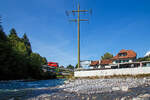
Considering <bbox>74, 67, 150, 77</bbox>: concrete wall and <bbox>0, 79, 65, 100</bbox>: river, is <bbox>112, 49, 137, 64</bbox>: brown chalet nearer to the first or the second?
<bbox>74, 67, 150, 77</bbox>: concrete wall

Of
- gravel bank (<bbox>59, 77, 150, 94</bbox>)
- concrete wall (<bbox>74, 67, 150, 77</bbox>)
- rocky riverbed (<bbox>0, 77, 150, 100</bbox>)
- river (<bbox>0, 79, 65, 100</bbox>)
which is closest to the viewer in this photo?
rocky riverbed (<bbox>0, 77, 150, 100</bbox>)

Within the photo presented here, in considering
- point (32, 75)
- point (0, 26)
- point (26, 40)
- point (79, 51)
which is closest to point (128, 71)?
point (79, 51)

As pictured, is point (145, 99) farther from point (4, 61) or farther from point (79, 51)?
point (4, 61)

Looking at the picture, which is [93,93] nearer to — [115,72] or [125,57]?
[115,72]

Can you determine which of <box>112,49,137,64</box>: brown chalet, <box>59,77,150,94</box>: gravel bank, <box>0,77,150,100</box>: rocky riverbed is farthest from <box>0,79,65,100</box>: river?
<box>112,49,137,64</box>: brown chalet

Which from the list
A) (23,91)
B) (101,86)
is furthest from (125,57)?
(23,91)

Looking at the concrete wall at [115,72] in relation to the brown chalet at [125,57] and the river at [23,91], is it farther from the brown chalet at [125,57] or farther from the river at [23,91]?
the brown chalet at [125,57]

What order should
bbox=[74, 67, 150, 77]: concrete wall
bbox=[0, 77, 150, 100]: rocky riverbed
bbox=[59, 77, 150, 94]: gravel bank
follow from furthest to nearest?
bbox=[74, 67, 150, 77]: concrete wall < bbox=[59, 77, 150, 94]: gravel bank < bbox=[0, 77, 150, 100]: rocky riverbed

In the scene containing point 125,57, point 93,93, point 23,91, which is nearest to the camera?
point 93,93

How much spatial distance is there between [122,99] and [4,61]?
15133 mm

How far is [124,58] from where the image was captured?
91.6 feet

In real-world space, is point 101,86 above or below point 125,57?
below

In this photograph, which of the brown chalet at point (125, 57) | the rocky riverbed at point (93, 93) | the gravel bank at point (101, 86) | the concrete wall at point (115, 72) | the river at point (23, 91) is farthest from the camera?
the brown chalet at point (125, 57)

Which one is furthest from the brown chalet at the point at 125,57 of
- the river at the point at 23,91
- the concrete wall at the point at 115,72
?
the river at the point at 23,91
